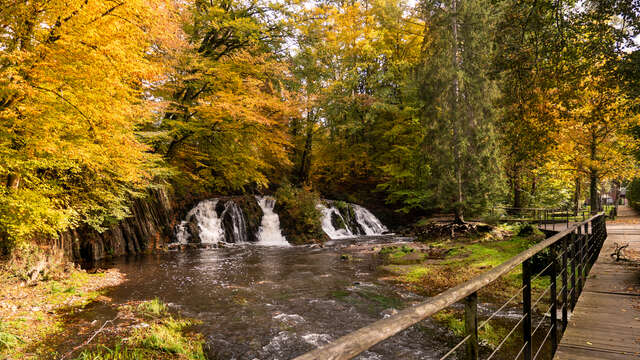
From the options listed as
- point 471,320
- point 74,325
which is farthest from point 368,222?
point 471,320

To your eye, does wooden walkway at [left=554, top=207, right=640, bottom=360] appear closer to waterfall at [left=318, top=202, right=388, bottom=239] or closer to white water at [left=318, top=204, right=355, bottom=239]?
white water at [left=318, top=204, right=355, bottom=239]

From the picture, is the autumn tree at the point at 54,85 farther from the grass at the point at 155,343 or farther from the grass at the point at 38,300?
the grass at the point at 155,343

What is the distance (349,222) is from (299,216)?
13.2ft

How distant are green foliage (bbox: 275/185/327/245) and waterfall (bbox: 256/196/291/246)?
10.9 inches

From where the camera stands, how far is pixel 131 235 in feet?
45.3

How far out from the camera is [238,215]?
18422mm

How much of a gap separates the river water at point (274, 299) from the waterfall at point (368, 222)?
28.2 feet

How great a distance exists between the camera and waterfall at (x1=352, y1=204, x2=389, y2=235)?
22.3m

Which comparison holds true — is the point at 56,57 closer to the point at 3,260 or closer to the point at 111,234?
the point at 3,260

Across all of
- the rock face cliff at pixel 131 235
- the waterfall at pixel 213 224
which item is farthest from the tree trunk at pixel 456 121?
the rock face cliff at pixel 131 235

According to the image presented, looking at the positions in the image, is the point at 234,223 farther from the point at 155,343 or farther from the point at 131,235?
Result: the point at 155,343

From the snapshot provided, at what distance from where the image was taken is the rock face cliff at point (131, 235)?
10.9 metres

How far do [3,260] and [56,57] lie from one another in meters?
4.52

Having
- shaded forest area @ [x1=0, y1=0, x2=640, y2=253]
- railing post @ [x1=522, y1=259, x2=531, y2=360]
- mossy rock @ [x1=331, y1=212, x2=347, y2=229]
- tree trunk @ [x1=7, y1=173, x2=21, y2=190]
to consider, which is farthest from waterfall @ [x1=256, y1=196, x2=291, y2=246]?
railing post @ [x1=522, y1=259, x2=531, y2=360]
